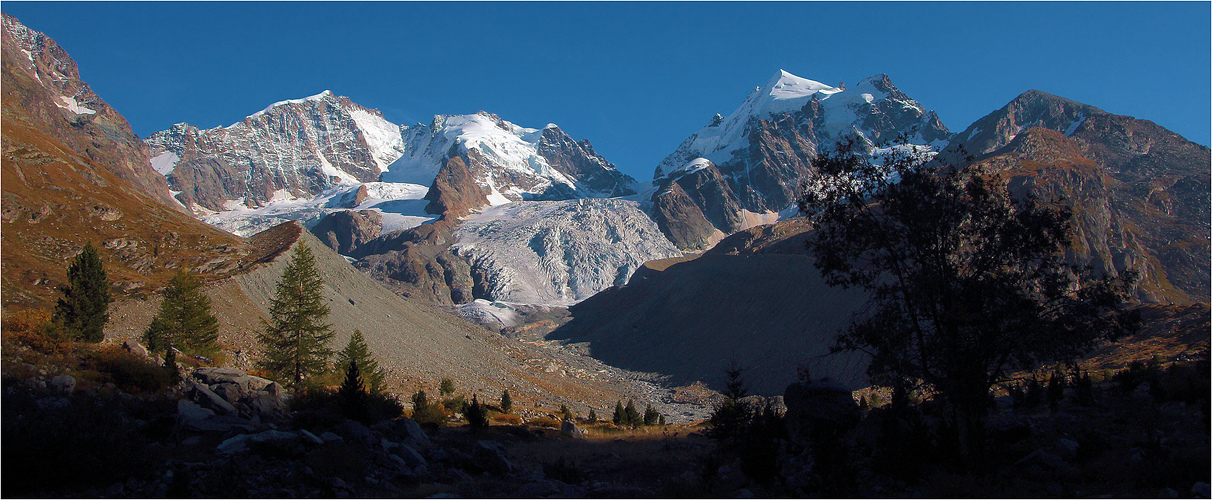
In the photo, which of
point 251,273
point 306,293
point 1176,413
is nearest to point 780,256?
point 251,273

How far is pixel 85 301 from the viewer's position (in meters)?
31.7

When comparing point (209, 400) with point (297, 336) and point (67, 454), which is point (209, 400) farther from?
point (297, 336)

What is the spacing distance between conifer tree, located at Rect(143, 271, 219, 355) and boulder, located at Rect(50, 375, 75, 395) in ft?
68.4

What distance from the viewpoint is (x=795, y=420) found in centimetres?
2553

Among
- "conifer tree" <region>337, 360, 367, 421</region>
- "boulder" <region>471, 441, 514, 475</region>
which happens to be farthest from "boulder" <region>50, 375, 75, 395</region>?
"boulder" <region>471, 441, 514, 475</region>

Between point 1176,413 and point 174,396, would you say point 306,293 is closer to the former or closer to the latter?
point 174,396

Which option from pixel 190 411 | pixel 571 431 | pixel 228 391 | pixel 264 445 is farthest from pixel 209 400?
pixel 571 431

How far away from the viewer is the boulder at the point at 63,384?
19562 mm

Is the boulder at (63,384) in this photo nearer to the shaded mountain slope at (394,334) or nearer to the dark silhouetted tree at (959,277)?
the dark silhouetted tree at (959,277)

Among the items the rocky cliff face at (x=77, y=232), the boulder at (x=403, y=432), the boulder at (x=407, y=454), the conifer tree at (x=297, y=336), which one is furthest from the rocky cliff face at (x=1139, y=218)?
the rocky cliff face at (x=77, y=232)

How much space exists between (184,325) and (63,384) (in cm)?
2453

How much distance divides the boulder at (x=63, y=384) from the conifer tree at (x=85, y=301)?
37.6ft

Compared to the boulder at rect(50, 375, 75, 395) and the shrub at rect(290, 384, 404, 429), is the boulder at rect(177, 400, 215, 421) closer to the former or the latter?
the shrub at rect(290, 384, 404, 429)

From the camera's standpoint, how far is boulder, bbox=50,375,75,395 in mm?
19562
